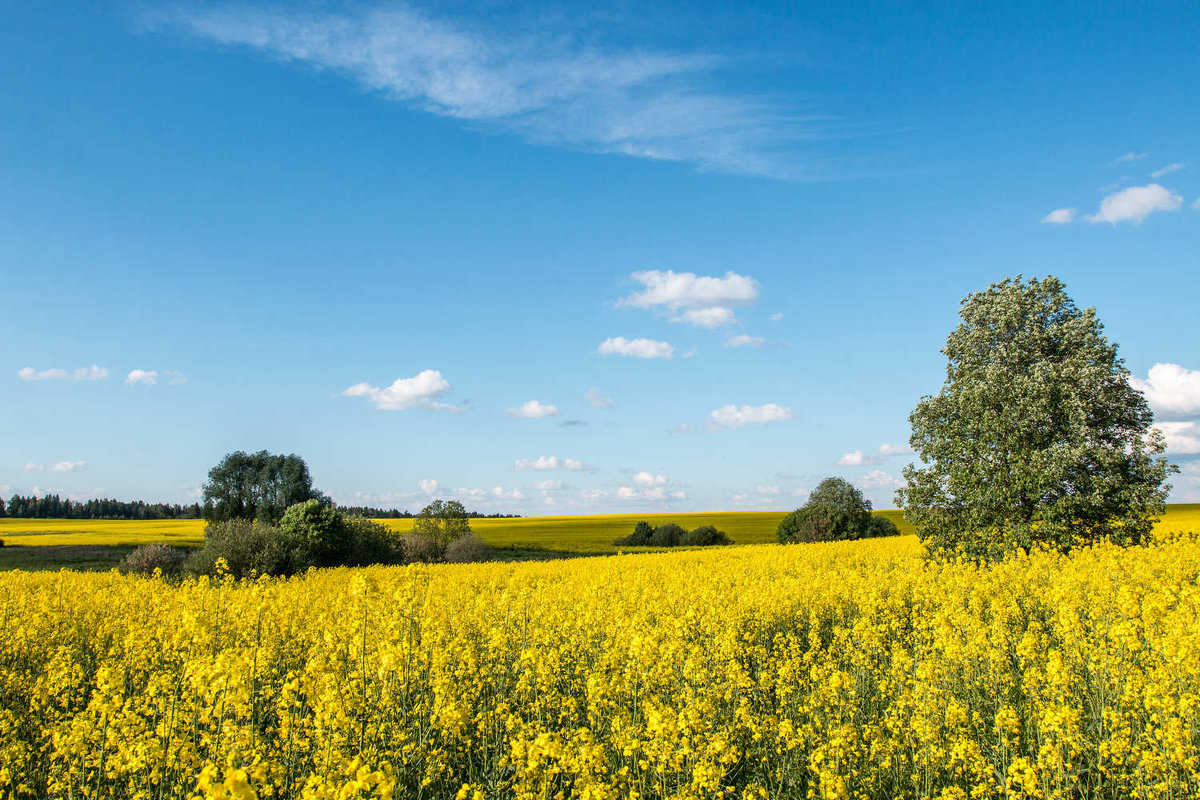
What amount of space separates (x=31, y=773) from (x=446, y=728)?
4.37 meters

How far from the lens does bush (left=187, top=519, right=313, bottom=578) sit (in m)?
25.6

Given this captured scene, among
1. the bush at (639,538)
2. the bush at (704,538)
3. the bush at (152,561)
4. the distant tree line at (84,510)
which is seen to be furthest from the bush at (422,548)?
the distant tree line at (84,510)

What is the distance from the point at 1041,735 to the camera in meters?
7.06

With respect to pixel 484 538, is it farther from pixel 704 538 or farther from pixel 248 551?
pixel 248 551

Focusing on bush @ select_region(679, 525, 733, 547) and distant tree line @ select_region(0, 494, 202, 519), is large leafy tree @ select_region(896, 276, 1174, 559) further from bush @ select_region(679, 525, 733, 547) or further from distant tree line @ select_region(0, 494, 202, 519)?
distant tree line @ select_region(0, 494, 202, 519)

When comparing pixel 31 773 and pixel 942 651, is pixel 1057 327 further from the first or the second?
pixel 31 773

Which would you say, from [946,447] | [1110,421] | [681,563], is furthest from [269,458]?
[1110,421]

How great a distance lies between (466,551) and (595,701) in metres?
36.2

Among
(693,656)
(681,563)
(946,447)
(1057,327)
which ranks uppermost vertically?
(1057,327)

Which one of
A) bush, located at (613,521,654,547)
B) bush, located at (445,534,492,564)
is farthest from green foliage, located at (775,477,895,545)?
bush, located at (445,534,492,564)

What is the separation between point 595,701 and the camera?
20.3ft

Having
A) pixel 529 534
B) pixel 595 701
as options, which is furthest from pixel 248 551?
pixel 529 534

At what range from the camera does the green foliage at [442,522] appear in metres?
44.0

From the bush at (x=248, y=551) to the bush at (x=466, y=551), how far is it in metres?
11.4
